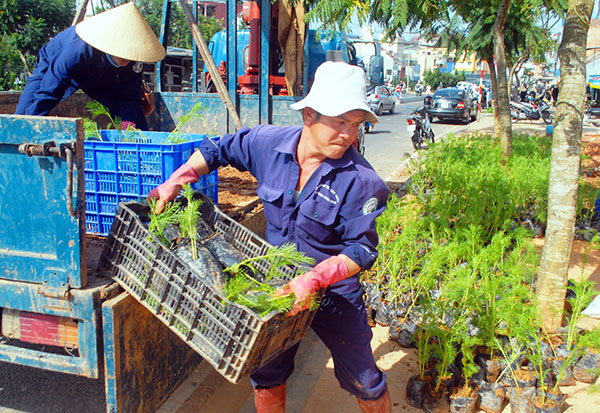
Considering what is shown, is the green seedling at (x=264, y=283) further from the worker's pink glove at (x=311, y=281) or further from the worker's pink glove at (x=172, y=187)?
the worker's pink glove at (x=172, y=187)

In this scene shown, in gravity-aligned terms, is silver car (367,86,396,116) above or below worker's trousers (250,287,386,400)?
above

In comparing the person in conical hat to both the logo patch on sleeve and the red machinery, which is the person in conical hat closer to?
the logo patch on sleeve

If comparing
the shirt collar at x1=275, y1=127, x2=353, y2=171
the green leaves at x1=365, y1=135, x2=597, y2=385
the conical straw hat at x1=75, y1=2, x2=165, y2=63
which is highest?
the conical straw hat at x1=75, y1=2, x2=165, y2=63

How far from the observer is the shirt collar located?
229 cm

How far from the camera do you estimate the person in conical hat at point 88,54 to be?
326 cm

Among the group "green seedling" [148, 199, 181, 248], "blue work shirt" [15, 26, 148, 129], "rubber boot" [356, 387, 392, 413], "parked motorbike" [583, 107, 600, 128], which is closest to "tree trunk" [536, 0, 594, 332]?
"rubber boot" [356, 387, 392, 413]

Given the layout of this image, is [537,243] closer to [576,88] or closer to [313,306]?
[576,88]

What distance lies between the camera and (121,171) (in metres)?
2.82

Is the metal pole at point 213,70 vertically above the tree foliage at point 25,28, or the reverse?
the tree foliage at point 25,28

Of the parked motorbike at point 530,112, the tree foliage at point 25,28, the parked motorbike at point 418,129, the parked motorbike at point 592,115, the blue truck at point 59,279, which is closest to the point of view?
the blue truck at point 59,279

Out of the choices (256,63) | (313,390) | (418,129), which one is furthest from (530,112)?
(313,390)

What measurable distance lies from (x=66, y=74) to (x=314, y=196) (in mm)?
2144

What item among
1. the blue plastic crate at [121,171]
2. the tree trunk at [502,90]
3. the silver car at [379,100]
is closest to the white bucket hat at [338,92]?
the blue plastic crate at [121,171]

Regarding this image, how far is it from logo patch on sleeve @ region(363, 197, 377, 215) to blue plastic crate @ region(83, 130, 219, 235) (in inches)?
43.8
